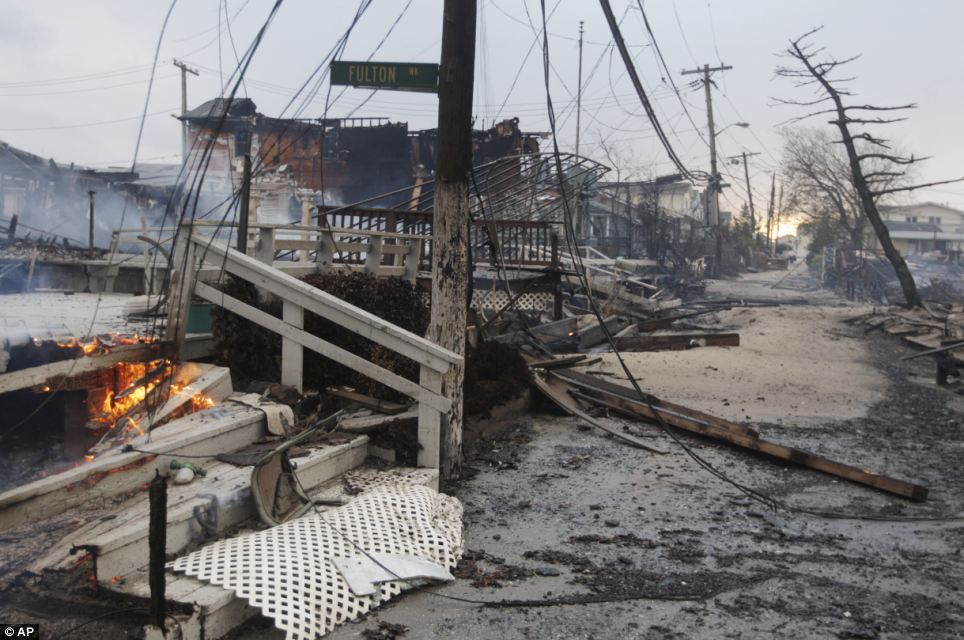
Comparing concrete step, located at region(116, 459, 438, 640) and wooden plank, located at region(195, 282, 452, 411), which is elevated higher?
wooden plank, located at region(195, 282, 452, 411)

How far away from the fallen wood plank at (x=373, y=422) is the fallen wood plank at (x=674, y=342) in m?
9.76

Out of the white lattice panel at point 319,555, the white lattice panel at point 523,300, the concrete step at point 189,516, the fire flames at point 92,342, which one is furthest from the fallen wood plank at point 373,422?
the white lattice panel at point 523,300

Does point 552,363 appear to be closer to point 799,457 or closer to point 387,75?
point 799,457

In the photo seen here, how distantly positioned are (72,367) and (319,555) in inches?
147

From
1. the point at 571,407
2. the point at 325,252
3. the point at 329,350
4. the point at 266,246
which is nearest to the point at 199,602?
the point at 329,350

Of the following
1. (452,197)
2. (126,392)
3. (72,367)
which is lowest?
(126,392)

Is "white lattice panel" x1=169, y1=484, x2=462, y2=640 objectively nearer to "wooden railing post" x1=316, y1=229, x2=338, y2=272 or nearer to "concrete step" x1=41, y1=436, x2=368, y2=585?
"concrete step" x1=41, y1=436, x2=368, y2=585

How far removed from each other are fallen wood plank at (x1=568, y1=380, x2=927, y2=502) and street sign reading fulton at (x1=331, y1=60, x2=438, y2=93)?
12.3 ft

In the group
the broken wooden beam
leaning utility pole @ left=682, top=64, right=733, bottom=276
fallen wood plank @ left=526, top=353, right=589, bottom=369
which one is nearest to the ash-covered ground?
fallen wood plank @ left=526, top=353, right=589, bottom=369

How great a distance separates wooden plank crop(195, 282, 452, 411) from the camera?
253 inches

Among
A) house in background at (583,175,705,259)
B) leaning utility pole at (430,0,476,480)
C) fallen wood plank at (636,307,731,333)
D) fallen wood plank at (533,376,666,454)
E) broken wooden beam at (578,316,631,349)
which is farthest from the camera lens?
house in background at (583,175,705,259)

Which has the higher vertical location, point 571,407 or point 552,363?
point 552,363

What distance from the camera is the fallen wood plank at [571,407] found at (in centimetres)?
849

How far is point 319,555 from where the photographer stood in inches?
170
